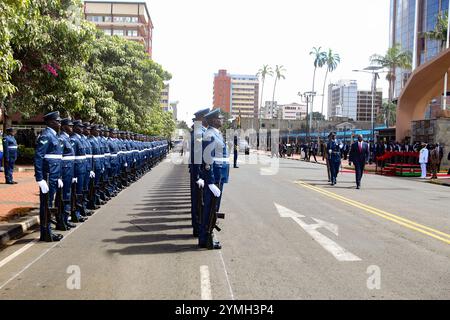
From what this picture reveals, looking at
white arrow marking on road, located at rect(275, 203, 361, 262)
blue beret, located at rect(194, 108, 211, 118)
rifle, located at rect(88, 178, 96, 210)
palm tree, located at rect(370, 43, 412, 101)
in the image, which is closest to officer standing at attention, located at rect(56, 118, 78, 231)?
rifle, located at rect(88, 178, 96, 210)

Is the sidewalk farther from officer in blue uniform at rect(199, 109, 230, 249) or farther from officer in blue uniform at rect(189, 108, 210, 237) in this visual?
officer in blue uniform at rect(199, 109, 230, 249)

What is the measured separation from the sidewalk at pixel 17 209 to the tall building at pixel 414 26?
6738cm

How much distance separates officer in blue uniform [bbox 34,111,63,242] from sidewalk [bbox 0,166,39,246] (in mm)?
769

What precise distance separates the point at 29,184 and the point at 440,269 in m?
14.5

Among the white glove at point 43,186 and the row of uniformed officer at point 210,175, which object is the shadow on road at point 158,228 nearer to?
the row of uniformed officer at point 210,175

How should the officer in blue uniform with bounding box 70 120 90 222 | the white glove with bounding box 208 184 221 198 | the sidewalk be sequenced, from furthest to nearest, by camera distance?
the officer in blue uniform with bounding box 70 120 90 222 < the sidewalk < the white glove with bounding box 208 184 221 198

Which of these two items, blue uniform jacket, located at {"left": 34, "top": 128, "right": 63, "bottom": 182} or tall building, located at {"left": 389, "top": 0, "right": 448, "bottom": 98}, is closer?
blue uniform jacket, located at {"left": 34, "top": 128, "right": 63, "bottom": 182}

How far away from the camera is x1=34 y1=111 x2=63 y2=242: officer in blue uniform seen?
26.9 feet

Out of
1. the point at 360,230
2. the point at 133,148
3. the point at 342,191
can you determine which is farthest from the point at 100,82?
the point at 360,230

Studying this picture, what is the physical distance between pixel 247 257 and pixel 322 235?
2.18 meters

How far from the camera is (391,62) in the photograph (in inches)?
3059

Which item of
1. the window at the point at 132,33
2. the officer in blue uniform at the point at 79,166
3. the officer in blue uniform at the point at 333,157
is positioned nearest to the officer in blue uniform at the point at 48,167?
the officer in blue uniform at the point at 79,166

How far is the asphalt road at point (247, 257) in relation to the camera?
17.8 ft

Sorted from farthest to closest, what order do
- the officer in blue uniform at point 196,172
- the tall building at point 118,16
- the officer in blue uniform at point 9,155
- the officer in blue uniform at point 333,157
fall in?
the tall building at point 118,16, the officer in blue uniform at point 333,157, the officer in blue uniform at point 9,155, the officer in blue uniform at point 196,172
